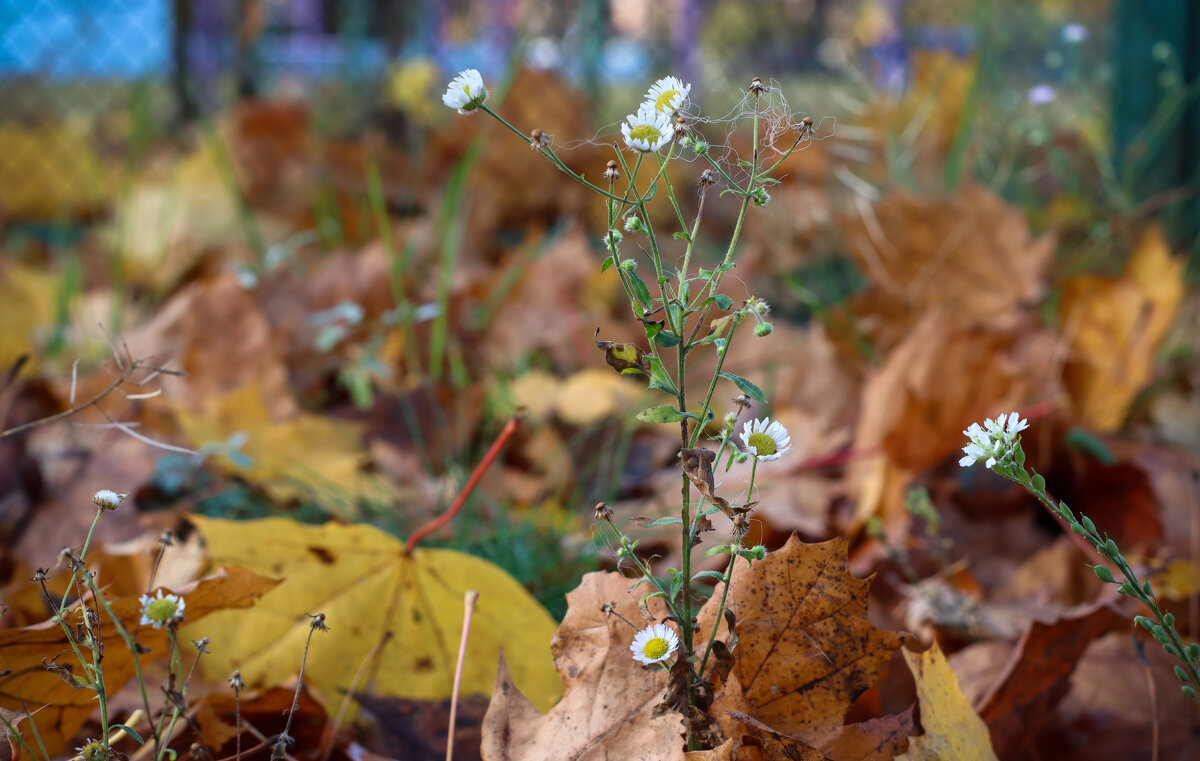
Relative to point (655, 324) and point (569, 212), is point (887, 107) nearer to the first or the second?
point (569, 212)

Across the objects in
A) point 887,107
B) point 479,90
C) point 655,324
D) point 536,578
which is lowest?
point 536,578

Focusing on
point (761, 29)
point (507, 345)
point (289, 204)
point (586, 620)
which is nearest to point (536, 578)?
point (586, 620)

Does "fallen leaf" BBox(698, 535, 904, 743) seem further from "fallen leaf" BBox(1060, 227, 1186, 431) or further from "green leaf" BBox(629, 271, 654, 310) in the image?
"fallen leaf" BBox(1060, 227, 1186, 431)

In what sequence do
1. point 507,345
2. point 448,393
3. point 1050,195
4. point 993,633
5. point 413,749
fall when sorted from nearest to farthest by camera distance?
point 413,749 → point 993,633 → point 448,393 → point 507,345 → point 1050,195

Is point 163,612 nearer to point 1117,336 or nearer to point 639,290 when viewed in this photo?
point 639,290

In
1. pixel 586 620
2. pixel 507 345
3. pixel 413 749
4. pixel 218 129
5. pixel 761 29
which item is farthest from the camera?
pixel 761 29

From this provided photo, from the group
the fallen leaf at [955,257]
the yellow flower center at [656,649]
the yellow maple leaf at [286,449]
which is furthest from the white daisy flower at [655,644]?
the fallen leaf at [955,257]

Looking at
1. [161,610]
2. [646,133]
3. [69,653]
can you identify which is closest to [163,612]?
[161,610]

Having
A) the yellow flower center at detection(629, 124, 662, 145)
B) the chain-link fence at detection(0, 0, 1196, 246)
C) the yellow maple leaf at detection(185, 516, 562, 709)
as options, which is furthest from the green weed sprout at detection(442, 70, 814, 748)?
the chain-link fence at detection(0, 0, 1196, 246)
